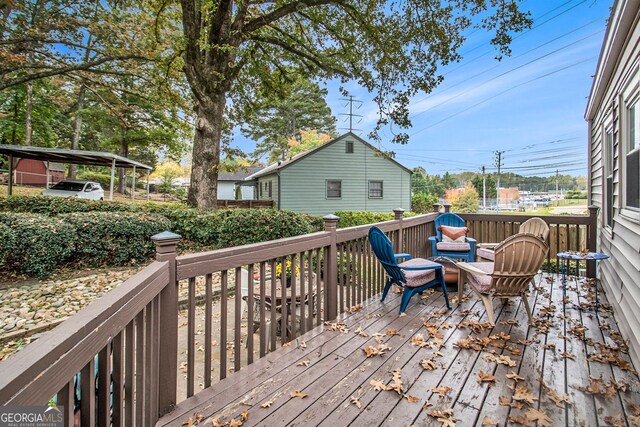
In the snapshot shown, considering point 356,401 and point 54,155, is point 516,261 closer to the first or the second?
point 356,401

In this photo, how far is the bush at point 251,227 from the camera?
7.94 meters

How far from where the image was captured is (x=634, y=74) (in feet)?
8.59

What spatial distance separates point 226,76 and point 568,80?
19.6 m

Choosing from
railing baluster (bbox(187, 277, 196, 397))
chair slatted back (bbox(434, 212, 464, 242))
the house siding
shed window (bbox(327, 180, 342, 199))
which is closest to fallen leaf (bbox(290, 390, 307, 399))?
railing baluster (bbox(187, 277, 196, 397))

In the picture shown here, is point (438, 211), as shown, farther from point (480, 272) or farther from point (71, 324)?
point (71, 324)

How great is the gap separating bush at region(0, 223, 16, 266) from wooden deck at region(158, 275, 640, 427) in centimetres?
583

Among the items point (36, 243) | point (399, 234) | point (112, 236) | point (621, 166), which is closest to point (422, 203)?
point (399, 234)

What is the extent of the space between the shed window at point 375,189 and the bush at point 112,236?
39.7 ft

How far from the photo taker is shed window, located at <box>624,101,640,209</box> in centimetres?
274

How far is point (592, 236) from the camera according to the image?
16.7 feet

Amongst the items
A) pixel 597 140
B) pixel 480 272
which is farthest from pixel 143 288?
pixel 597 140

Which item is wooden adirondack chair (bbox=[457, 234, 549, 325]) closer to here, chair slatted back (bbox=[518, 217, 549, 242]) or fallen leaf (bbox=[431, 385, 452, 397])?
fallen leaf (bbox=[431, 385, 452, 397])

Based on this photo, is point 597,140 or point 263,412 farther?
point 597,140

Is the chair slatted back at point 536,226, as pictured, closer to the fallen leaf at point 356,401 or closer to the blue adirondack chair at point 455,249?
the blue adirondack chair at point 455,249
